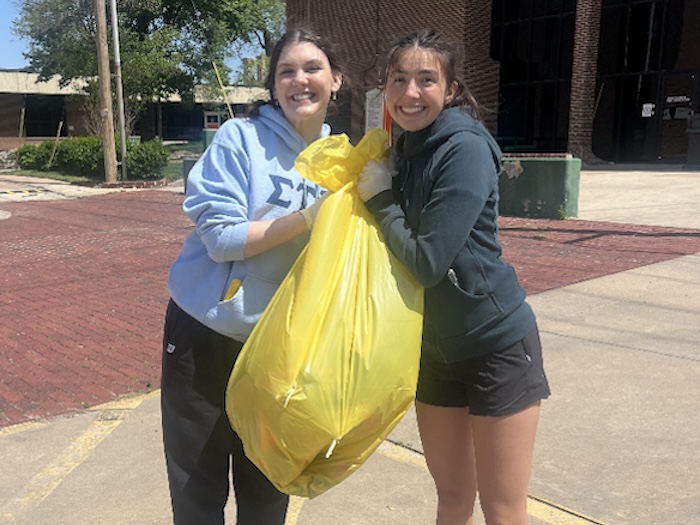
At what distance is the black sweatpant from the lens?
6.59 feet

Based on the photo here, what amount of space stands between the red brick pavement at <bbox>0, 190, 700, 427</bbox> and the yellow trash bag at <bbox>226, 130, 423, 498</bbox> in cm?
262

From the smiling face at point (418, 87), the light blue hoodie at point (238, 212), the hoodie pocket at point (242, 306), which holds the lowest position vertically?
the hoodie pocket at point (242, 306)

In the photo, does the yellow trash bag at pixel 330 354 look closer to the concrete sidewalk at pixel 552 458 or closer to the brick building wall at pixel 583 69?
the concrete sidewalk at pixel 552 458

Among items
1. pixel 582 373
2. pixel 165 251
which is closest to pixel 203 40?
pixel 165 251

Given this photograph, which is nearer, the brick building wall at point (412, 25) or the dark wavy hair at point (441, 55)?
the dark wavy hair at point (441, 55)

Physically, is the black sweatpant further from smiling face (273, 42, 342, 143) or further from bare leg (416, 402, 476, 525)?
smiling face (273, 42, 342, 143)

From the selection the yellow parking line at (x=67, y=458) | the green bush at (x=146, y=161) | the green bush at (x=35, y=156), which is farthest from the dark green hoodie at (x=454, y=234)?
the green bush at (x=35, y=156)

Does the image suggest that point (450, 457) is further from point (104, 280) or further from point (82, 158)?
point (82, 158)

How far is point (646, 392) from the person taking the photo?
12.9ft

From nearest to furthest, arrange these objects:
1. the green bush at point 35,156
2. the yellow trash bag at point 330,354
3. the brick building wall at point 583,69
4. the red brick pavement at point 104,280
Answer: the yellow trash bag at point 330,354
the red brick pavement at point 104,280
the brick building wall at point 583,69
the green bush at point 35,156

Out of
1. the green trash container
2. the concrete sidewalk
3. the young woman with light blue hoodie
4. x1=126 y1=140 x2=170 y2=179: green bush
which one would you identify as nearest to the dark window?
x1=126 y1=140 x2=170 y2=179: green bush

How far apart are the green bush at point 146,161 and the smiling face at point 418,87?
18706mm

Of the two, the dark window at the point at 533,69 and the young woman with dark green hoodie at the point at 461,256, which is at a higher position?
the dark window at the point at 533,69

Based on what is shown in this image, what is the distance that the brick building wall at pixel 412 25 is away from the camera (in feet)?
65.7
